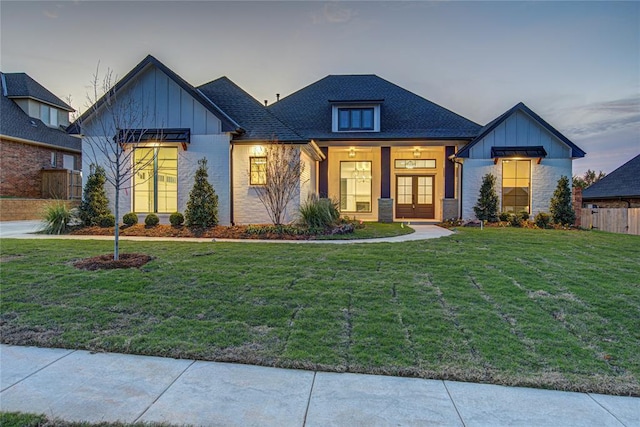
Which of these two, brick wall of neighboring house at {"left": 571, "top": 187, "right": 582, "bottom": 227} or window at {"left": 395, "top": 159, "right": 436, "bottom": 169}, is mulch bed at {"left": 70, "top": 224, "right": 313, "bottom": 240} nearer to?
window at {"left": 395, "top": 159, "right": 436, "bottom": 169}

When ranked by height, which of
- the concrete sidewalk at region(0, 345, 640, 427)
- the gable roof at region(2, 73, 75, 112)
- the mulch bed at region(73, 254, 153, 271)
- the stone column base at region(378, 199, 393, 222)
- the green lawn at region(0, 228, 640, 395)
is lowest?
the concrete sidewalk at region(0, 345, 640, 427)

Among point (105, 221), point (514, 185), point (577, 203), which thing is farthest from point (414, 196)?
point (105, 221)

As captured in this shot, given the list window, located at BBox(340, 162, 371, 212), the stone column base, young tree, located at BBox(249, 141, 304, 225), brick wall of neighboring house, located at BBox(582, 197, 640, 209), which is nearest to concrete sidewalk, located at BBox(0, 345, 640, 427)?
young tree, located at BBox(249, 141, 304, 225)

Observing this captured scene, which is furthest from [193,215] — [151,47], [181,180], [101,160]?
[151,47]

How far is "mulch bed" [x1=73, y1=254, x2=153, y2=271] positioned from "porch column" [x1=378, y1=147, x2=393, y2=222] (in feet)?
38.6

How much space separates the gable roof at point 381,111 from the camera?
679 inches

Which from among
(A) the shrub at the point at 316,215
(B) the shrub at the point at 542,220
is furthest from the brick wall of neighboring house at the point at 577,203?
(A) the shrub at the point at 316,215

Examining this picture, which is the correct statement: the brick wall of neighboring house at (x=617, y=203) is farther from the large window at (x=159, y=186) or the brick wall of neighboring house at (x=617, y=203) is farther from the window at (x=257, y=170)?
the large window at (x=159, y=186)

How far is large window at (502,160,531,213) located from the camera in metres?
15.7

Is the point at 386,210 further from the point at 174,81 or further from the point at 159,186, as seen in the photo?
the point at 174,81

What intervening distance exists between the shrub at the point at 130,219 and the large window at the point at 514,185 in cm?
1484

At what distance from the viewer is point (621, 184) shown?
898 inches

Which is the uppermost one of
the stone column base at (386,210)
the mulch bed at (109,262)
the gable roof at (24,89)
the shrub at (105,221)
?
the gable roof at (24,89)

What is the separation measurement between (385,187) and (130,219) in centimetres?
1098
